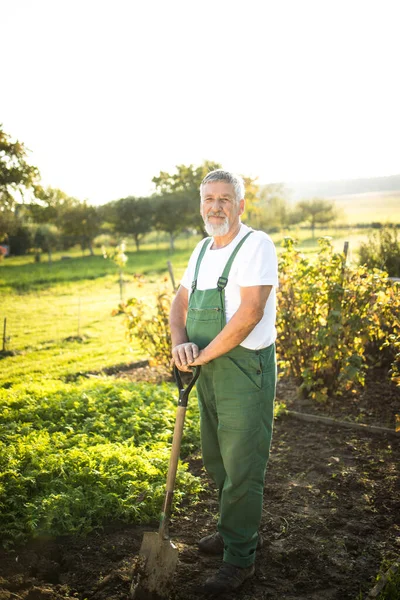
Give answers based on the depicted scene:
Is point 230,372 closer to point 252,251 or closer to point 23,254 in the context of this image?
point 252,251

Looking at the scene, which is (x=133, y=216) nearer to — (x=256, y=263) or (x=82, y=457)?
(x=82, y=457)

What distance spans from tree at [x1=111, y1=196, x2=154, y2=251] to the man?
38573 millimetres

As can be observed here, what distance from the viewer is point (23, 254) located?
32781 mm

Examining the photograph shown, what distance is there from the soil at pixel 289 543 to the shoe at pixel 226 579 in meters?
0.08

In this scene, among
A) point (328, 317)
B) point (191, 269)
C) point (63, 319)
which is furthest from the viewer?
point (63, 319)

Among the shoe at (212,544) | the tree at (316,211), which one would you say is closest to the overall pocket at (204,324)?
the shoe at (212,544)

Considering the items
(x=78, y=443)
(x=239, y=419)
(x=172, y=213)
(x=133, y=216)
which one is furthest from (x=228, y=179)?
(x=133, y=216)

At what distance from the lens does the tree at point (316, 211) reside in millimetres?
53875

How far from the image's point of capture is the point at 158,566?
8.87 ft

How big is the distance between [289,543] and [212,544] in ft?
1.72

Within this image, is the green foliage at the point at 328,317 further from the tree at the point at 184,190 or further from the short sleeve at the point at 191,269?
the tree at the point at 184,190

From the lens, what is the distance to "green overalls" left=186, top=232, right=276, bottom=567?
109 inches

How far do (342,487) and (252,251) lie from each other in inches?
91.4

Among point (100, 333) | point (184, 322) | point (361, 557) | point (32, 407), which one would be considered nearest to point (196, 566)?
point (361, 557)
